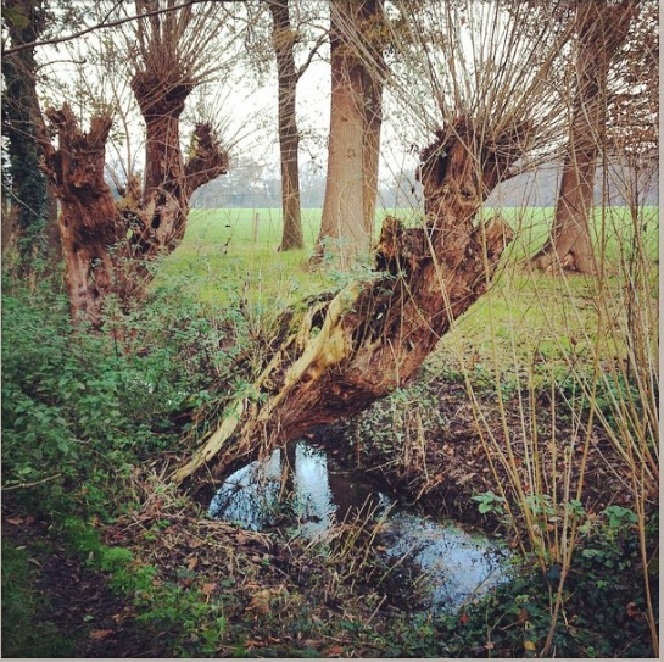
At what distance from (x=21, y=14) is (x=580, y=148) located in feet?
8.28

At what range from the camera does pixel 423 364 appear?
10.7 feet

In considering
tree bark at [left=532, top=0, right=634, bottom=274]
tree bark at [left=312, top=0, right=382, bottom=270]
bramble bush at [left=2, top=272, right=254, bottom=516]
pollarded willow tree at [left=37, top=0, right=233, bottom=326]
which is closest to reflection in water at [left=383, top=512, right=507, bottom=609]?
bramble bush at [left=2, top=272, right=254, bottom=516]

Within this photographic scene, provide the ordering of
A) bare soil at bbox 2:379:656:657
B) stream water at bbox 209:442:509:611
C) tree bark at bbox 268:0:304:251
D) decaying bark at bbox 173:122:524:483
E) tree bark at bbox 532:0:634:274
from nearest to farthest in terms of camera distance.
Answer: bare soil at bbox 2:379:656:657 → tree bark at bbox 532:0:634:274 → stream water at bbox 209:442:509:611 → decaying bark at bbox 173:122:524:483 → tree bark at bbox 268:0:304:251

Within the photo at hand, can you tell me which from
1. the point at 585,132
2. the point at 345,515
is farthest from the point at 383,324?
the point at 585,132

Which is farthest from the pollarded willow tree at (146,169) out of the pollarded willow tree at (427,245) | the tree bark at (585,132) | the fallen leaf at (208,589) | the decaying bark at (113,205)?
the tree bark at (585,132)

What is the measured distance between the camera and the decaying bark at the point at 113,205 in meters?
3.09

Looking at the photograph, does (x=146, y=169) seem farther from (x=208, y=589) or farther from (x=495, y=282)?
(x=208, y=589)

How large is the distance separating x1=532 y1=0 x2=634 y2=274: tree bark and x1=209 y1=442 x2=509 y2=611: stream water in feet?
4.30

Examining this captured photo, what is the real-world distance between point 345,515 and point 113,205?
78.8 inches

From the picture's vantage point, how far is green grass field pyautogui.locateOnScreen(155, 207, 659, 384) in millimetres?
2693

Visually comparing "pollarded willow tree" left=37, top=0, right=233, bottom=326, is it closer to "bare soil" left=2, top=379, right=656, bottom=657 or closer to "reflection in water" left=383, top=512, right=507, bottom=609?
"bare soil" left=2, top=379, right=656, bottom=657

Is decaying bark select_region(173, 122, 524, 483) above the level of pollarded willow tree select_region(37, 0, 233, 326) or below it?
below

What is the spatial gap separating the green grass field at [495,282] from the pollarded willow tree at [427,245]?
10 centimetres

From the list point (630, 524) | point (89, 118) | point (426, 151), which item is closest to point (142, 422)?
point (89, 118)
